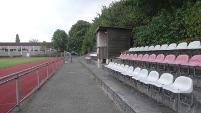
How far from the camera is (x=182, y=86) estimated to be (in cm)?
433

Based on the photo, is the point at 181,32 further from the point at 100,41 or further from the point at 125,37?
the point at 100,41

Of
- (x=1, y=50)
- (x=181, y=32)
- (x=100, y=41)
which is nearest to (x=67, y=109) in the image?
(x=181, y=32)

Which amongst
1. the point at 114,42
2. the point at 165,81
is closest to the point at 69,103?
the point at 165,81

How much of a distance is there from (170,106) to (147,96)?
129cm

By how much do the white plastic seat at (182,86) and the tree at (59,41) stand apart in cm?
7795

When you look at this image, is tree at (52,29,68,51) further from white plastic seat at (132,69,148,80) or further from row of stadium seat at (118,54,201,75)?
white plastic seat at (132,69,148,80)

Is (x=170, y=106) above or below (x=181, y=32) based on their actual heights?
below

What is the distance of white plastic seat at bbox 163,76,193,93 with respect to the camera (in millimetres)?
3999

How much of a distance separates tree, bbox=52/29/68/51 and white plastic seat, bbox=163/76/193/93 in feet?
256

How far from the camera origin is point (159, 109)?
15.3 feet

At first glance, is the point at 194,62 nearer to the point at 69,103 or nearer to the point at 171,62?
the point at 171,62

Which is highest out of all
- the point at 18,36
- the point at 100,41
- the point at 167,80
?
the point at 18,36

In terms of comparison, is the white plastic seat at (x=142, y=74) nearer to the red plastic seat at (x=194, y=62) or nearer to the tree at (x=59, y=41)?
the red plastic seat at (x=194, y=62)

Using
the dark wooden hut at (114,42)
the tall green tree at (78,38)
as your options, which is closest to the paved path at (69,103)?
the dark wooden hut at (114,42)
